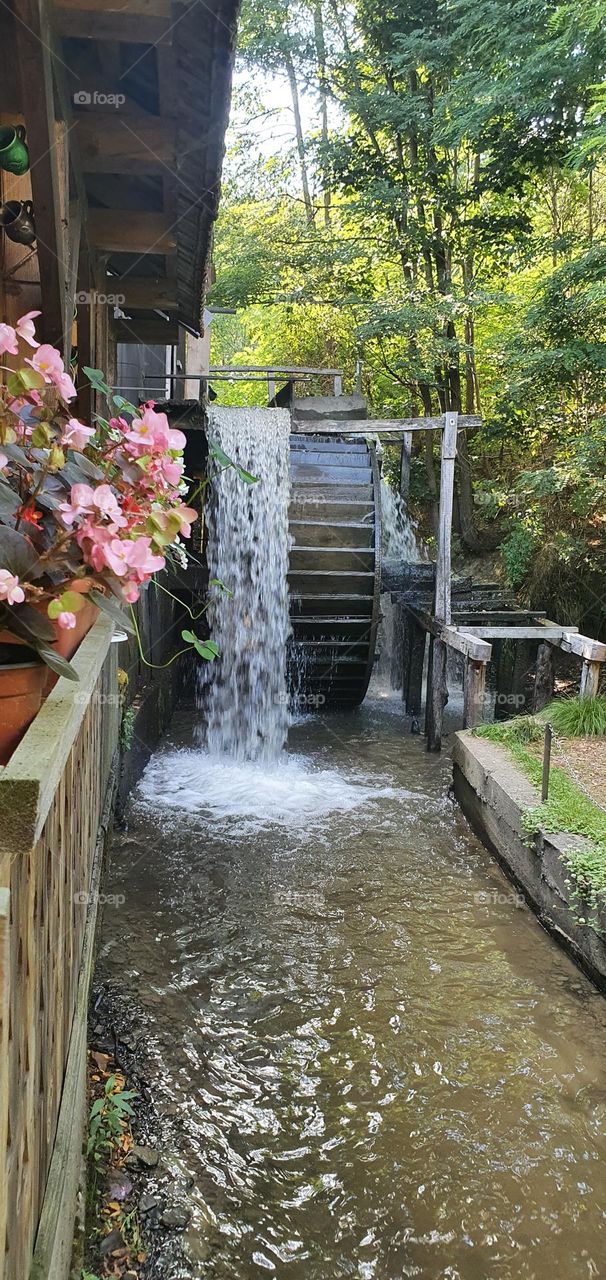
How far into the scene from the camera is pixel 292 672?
9.34 meters

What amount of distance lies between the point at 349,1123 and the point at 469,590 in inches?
288

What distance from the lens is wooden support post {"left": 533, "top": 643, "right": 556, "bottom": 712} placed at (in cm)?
827

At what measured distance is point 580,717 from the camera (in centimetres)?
685

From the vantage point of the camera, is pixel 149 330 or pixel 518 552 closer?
pixel 149 330

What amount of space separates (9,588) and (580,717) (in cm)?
A: 638

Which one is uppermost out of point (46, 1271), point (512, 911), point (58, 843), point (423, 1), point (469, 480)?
point (423, 1)

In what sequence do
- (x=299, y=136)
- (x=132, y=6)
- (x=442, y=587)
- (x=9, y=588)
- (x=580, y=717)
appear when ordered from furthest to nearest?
(x=299, y=136) < (x=442, y=587) < (x=580, y=717) < (x=132, y=6) < (x=9, y=588)

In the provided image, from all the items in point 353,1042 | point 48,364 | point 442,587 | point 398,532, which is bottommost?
point 353,1042

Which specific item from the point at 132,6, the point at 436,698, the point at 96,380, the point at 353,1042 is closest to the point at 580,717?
the point at 436,698

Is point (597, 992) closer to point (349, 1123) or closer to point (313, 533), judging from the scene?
point (349, 1123)

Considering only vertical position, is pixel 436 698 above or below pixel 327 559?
below

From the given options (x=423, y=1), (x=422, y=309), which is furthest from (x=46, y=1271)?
(x=423, y=1)

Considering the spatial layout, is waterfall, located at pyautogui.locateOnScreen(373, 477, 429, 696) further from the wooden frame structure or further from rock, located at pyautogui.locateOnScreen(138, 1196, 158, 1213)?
rock, located at pyautogui.locateOnScreen(138, 1196, 158, 1213)

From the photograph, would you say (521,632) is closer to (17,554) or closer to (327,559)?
(327,559)
